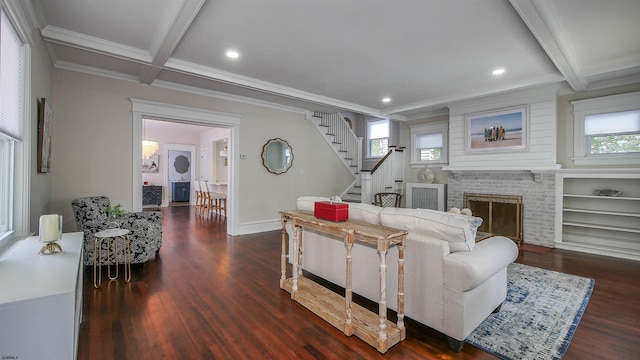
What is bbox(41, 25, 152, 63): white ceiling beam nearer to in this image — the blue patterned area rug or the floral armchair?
the floral armchair

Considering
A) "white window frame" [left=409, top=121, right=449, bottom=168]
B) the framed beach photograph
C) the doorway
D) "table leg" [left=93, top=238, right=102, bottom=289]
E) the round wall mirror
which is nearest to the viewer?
"table leg" [left=93, top=238, right=102, bottom=289]

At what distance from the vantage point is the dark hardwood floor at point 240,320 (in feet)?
6.34

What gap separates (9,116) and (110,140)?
2.11m

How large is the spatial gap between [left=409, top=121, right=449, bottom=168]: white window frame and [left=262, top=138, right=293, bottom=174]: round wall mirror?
2.96 meters

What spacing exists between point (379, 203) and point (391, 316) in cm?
393

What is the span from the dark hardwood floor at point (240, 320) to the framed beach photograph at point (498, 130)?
7.29 ft

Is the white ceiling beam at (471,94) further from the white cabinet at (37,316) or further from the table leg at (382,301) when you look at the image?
the white cabinet at (37,316)

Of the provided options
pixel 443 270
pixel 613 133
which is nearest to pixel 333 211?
pixel 443 270

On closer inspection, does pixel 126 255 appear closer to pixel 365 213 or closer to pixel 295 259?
pixel 295 259

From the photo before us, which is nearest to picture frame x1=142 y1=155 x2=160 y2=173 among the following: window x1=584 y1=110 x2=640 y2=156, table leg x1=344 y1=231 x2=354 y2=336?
table leg x1=344 y1=231 x2=354 y2=336

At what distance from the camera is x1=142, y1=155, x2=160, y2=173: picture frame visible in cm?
978

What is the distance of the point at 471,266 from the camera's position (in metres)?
1.84

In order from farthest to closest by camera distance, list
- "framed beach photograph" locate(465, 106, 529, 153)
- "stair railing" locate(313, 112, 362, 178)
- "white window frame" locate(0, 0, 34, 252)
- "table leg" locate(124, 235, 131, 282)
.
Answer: "stair railing" locate(313, 112, 362, 178), "framed beach photograph" locate(465, 106, 529, 153), "table leg" locate(124, 235, 131, 282), "white window frame" locate(0, 0, 34, 252)

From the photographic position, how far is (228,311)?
2479mm
